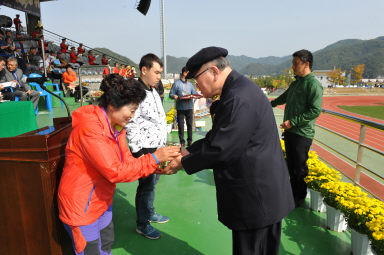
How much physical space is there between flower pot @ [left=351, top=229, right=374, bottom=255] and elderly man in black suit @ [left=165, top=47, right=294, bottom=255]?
1094 millimetres

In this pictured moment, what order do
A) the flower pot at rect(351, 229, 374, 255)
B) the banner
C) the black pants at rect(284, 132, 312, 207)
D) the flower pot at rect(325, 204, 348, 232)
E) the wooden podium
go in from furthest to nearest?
the banner < the black pants at rect(284, 132, 312, 207) < the flower pot at rect(325, 204, 348, 232) < the flower pot at rect(351, 229, 374, 255) < the wooden podium

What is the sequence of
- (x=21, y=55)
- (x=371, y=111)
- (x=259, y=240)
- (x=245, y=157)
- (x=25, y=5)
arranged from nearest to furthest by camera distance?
(x=245, y=157)
(x=259, y=240)
(x=21, y=55)
(x=25, y=5)
(x=371, y=111)

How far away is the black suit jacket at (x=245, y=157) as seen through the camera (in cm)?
135

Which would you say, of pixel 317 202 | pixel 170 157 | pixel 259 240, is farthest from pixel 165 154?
pixel 317 202

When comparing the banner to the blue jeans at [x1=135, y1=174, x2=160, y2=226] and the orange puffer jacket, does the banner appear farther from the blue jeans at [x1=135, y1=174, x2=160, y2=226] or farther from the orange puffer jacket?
the orange puffer jacket

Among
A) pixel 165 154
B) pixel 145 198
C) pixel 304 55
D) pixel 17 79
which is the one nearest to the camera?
pixel 165 154

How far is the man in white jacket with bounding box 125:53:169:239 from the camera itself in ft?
7.59

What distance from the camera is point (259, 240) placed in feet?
5.03

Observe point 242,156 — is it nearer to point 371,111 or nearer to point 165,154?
point 165,154

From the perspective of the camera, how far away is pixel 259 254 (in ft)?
5.16

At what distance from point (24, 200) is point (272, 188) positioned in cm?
163

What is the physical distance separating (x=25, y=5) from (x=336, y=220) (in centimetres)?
1985

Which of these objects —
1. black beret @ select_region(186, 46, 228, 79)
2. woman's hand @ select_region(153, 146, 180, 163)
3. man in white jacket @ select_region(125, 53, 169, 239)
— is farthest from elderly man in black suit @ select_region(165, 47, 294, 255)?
man in white jacket @ select_region(125, 53, 169, 239)

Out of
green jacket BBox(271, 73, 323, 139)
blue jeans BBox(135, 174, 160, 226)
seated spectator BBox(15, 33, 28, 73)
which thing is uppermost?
seated spectator BBox(15, 33, 28, 73)
